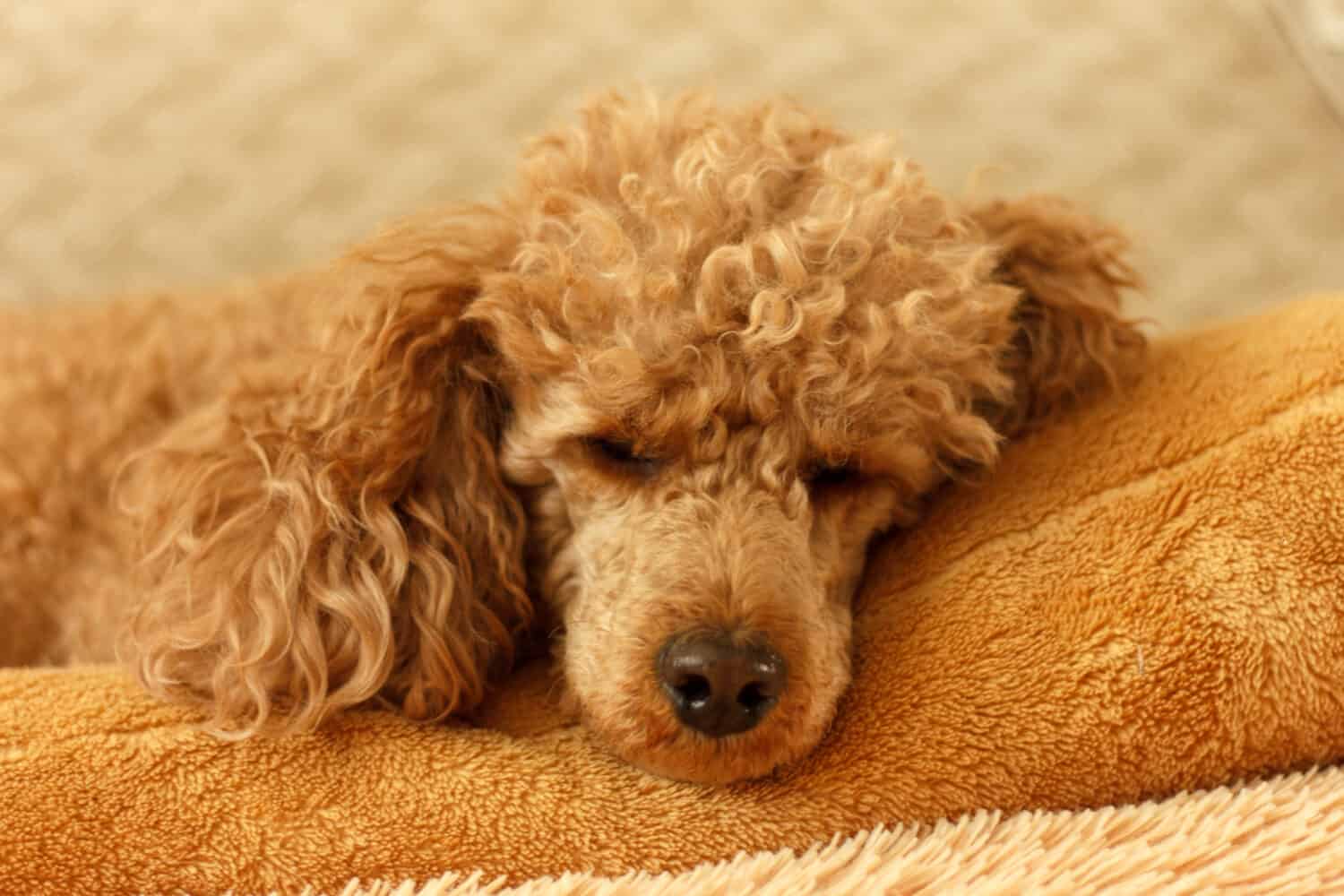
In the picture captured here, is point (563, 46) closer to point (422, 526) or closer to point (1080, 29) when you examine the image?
point (1080, 29)

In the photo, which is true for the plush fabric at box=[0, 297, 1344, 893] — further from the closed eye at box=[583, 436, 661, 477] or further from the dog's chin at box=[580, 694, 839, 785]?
the closed eye at box=[583, 436, 661, 477]

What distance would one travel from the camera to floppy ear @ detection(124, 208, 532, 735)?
1.13m

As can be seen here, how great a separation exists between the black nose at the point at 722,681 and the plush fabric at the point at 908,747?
0.07m

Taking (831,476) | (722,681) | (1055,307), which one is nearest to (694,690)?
(722,681)

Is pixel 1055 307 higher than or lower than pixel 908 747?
higher

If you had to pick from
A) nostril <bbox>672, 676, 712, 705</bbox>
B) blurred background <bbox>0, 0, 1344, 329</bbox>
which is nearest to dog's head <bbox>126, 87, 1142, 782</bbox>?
nostril <bbox>672, 676, 712, 705</bbox>

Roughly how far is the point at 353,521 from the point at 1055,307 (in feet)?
2.46

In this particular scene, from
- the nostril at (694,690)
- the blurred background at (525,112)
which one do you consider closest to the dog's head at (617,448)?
the nostril at (694,690)

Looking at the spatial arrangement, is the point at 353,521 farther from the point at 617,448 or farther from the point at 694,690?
the point at 694,690

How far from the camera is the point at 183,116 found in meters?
1.94

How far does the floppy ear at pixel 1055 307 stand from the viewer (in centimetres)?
135

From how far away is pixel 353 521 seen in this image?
3.89 ft

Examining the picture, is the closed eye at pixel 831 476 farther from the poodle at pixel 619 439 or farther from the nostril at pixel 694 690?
the nostril at pixel 694 690

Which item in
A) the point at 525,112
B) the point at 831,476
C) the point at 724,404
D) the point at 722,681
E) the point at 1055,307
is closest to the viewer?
the point at 722,681
